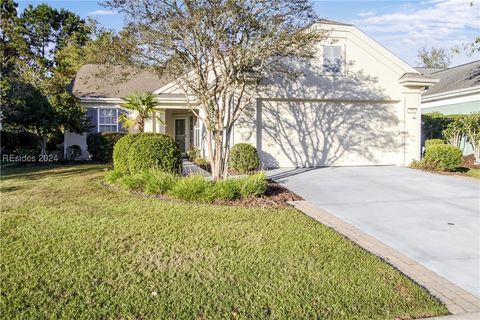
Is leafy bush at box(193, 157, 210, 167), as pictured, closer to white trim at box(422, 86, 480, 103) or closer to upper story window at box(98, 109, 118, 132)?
upper story window at box(98, 109, 118, 132)

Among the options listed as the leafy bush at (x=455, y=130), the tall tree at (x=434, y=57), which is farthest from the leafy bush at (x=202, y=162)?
the tall tree at (x=434, y=57)

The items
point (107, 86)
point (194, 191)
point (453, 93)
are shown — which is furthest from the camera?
point (453, 93)

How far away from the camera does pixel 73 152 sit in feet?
58.1

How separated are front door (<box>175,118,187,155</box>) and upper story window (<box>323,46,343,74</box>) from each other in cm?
814

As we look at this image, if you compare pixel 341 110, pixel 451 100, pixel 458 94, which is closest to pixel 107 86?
pixel 341 110

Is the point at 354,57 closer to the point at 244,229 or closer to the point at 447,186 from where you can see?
the point at 447,186

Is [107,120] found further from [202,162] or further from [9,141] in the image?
[202,162]

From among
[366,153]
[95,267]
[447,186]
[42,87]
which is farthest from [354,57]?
[42,87]

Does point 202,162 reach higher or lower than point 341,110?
lower

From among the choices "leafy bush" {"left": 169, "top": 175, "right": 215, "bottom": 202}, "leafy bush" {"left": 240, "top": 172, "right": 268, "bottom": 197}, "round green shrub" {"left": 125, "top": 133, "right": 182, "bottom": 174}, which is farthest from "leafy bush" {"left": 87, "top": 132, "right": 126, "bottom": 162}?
"leafy bush" {"left": 240, "top": 172, "right": 268, "bottom": 197}

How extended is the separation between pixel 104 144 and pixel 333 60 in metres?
10.1

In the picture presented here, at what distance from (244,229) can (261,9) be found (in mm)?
5557

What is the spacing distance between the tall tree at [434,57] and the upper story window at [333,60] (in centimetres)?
4073

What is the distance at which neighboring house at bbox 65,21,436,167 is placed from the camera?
46.0 feet
